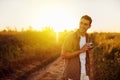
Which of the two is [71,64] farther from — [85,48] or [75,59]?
[85,48]

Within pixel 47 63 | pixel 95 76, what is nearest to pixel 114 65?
pixel 95 76

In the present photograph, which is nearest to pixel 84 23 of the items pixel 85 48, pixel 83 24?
pixel 83 24

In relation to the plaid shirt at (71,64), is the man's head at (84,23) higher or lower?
higher

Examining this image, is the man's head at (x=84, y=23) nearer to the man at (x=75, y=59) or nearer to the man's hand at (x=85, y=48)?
the man at (x=75, y=59)

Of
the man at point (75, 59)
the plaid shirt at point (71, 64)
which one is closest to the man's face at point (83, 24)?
the man at point (75, 59)

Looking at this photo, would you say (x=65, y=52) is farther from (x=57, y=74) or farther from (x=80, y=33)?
(x=57, y=74)

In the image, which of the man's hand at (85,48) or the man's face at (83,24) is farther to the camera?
the man's face at (83,24)

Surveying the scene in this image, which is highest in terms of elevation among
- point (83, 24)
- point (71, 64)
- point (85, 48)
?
point (83, 24)

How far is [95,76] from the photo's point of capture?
8.22 meters

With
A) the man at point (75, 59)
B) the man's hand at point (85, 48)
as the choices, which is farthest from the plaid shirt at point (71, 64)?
the man's hand at point (85, 48)

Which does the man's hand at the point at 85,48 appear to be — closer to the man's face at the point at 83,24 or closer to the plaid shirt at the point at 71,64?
the plaid shirt at the point at 71,64

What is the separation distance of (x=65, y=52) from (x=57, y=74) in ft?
19.9

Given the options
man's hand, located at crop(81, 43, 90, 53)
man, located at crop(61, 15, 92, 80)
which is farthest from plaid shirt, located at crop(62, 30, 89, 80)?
man's hand, located at crop(81, 43, 90, 53)

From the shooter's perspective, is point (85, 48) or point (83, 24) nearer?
point (85, 48)
